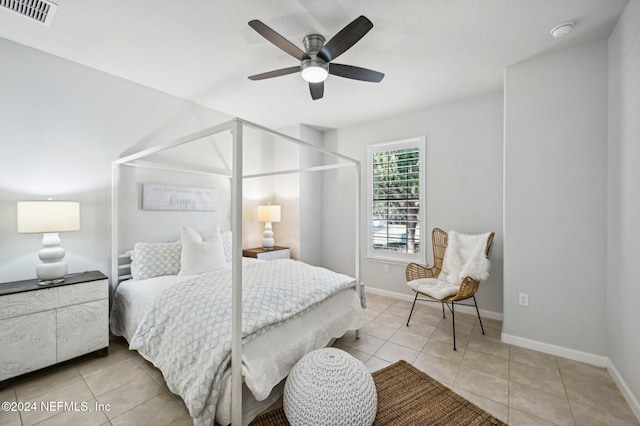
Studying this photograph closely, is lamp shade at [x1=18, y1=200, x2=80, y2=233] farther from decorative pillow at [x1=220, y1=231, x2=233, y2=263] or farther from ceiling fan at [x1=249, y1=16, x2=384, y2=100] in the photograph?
ceiling fan at [x1=249, y1=16, x2=384, y2=100]

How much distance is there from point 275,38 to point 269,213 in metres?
2.68

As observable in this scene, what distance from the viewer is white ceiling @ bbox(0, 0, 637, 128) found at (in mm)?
1867

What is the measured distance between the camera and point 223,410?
4.92 ft

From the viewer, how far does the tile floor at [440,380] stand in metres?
1.68

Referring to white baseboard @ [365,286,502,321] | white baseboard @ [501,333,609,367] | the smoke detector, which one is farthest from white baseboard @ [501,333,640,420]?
the smoke detector

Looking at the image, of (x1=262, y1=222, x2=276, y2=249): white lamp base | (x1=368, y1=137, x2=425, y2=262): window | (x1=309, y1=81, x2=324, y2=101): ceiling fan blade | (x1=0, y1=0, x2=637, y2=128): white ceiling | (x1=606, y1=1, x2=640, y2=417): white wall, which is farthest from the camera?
(x1=262, y1=222, x2=276, y2=249): white lamp base

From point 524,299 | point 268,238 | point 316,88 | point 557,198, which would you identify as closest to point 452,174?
point 557,198

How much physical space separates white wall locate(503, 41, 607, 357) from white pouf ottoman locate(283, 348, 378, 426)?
6.17 feet

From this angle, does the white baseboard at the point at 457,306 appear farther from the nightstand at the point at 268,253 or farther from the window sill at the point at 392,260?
the nightstand at the point at 268,253

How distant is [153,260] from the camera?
277 cm

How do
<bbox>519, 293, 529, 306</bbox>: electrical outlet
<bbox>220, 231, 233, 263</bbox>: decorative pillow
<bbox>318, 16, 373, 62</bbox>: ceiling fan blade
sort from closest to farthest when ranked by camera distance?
<bbox>318, 16, 373, 62</bbox>: ceiling fan blade, <bbox>519, 293, 529, 306</bbox>: electrical outlet, <bbox>220, 231, 233, 263</bbox>: decorative pillow

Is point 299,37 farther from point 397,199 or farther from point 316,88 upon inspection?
point 397,199

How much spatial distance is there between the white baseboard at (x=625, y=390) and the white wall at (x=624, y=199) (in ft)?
0.07

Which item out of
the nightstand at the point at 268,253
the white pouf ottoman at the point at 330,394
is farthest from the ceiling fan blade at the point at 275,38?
the nightstand at the point at 268,253
